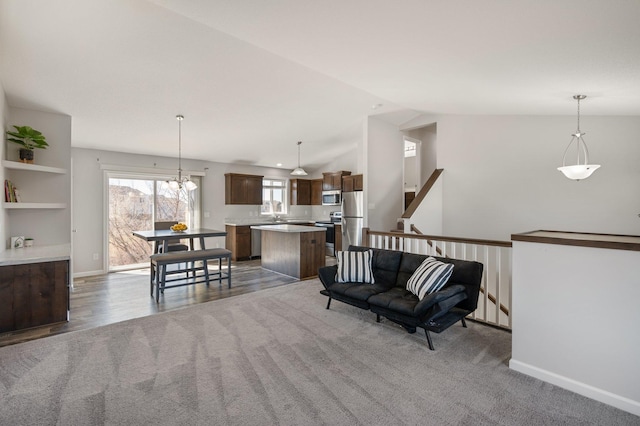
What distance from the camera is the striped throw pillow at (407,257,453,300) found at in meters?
2.84

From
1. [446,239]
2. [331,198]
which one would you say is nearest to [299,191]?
[331,198]

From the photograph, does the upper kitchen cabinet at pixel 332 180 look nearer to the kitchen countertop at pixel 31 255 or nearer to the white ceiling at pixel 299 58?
the white ceiling at pixel 299 58

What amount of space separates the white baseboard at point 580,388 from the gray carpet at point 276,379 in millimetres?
49

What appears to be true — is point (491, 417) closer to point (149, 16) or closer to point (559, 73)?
point (559, 73)

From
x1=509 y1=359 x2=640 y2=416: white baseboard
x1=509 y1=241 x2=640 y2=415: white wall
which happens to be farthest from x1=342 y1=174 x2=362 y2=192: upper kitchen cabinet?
x1=509 y1=359 x2=640 y2=416: white baseboard

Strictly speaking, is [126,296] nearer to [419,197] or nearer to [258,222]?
[258,222]

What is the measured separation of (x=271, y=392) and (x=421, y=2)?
271 centimetres

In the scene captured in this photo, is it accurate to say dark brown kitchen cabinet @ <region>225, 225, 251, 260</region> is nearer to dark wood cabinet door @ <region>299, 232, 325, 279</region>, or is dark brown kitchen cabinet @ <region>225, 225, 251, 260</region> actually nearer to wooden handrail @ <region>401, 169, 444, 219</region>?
dark wood cabinet door @ <region>299, 232, 325, 279</region>

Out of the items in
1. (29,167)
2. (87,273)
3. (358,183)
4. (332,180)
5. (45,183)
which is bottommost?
(87,273)

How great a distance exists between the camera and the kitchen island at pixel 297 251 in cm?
536

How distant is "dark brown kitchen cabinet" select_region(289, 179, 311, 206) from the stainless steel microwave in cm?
64

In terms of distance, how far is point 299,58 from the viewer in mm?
3102

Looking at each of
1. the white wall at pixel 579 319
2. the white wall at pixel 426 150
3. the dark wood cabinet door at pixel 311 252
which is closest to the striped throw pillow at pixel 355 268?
the white wall at pixel 579 319

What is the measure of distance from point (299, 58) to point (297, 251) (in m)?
3.22
